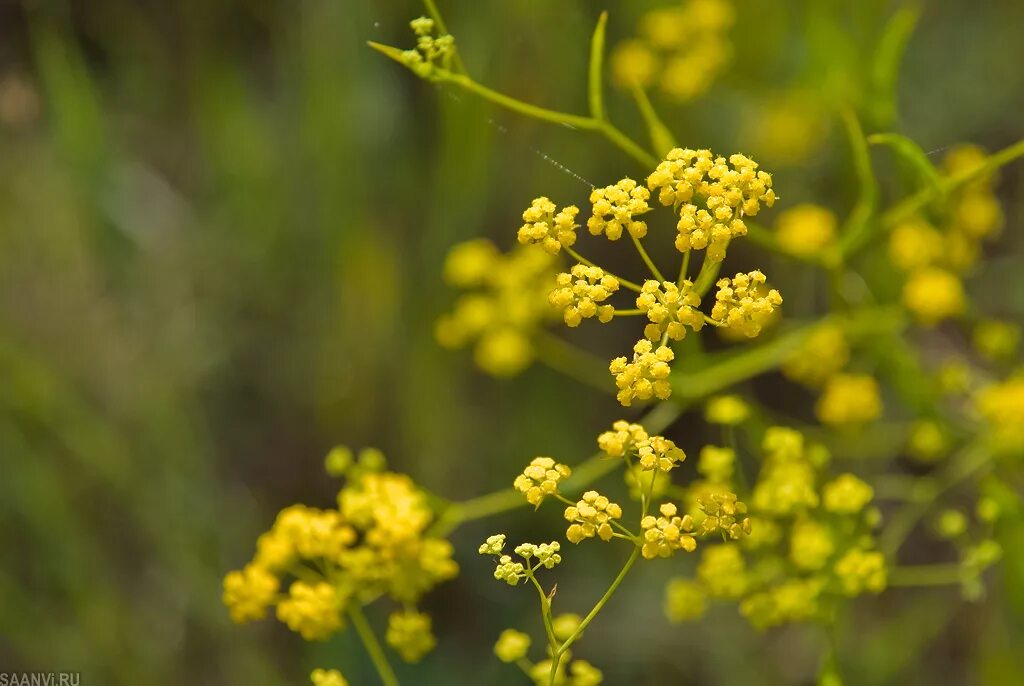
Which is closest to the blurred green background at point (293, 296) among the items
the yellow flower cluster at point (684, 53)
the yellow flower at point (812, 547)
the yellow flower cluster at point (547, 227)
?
the yellow flower cluster at point (684, 53)

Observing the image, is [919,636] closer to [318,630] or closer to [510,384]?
[510,384]

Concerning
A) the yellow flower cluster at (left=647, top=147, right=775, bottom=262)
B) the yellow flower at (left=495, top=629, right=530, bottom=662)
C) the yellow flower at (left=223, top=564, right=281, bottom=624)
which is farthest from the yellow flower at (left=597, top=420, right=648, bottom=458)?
the yellow flower at (left=223, top=564, right=281, bottom=624)

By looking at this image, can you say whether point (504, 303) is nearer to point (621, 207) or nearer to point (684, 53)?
point (684, 53)

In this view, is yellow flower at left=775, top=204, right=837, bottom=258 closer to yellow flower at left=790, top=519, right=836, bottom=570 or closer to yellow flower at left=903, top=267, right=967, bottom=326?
yellow flower at left=903, top=267, right=967, bottom=326

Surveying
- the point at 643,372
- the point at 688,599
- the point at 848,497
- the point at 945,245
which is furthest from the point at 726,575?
the point at 945,245

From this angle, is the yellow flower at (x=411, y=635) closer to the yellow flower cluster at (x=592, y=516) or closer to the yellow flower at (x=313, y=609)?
the yellow flower at (x=313, y=609)

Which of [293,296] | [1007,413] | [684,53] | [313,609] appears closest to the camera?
[313,609]
